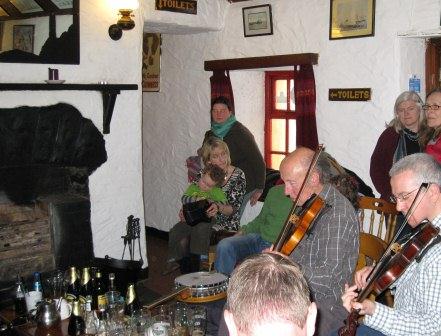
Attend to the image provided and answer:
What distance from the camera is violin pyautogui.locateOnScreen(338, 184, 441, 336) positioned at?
1966mm

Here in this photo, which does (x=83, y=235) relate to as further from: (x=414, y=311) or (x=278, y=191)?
(x=414, y=311)

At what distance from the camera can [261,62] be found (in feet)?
16.3

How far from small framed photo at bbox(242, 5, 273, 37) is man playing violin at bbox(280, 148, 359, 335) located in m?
2.63

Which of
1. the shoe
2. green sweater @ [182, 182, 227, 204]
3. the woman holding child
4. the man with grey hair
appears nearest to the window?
the woman holding child

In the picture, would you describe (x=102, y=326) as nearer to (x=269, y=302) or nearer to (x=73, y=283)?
(x=73, y=283)

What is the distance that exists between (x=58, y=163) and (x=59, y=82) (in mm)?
667

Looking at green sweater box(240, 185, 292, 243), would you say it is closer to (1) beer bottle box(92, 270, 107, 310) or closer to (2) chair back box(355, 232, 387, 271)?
(2) chair back box(355, 232, 387, 271)

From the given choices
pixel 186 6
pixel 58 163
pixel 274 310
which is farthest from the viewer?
pixel 186 6

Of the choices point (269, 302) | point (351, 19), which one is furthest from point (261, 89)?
point (269, 302)

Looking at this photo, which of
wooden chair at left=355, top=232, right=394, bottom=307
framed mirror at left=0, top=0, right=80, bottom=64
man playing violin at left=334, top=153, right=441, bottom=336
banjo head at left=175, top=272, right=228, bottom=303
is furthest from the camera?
framed mirror at left=0, top=0, right=80, bottom=64

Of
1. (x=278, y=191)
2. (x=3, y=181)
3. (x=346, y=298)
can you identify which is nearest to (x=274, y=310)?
(x=346, y=298)

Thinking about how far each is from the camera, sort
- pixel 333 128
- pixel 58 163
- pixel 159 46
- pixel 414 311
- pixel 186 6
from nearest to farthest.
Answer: pixel 414 311 → pixel 58 163 → pixel 333 128 → pixel 186 6 → pixel 159 46

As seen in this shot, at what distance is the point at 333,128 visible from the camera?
4.57 metres

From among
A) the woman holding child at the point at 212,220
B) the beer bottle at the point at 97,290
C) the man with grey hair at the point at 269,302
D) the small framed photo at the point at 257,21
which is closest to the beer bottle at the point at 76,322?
the beer bottle at the point at 97,290
